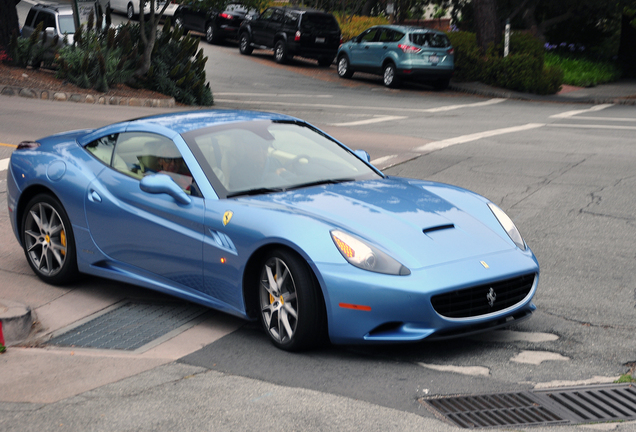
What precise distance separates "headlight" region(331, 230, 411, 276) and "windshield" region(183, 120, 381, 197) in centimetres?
94

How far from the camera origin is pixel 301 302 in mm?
4738

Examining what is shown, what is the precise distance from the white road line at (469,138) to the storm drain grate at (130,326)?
7.90m

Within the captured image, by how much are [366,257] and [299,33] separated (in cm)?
2479

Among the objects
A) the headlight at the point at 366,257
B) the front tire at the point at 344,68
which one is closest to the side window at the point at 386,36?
the front tire at the point at 344,68

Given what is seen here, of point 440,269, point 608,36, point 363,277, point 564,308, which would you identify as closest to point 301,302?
point 363,277

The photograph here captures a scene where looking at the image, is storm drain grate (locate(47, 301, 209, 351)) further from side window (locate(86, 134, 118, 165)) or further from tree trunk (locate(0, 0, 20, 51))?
tree trunk (locate(0, 0, 20, 51))

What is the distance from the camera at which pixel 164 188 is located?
5391mm

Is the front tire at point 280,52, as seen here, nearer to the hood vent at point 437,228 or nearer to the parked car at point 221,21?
the parked car at point 221,21

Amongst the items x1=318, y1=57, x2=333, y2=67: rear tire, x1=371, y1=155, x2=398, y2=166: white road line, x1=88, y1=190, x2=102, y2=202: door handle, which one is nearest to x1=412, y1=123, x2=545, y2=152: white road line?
x1=371, y1=155, x2=398, y2=166: white road line

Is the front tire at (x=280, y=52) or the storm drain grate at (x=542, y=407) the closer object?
the storm drain grate at (x=542, y=407)

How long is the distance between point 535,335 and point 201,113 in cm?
306

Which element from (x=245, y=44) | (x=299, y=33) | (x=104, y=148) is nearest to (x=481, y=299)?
(x=104, y=148)

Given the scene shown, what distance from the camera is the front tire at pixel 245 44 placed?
3155 cm

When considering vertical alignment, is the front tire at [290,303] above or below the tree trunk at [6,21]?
below
